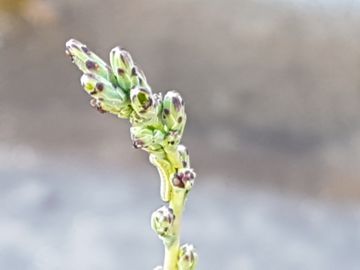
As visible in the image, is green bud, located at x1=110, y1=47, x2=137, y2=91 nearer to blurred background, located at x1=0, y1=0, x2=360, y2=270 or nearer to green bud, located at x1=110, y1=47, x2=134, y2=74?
green bud, located at x1=110, y1=47, x2=134, y2=74

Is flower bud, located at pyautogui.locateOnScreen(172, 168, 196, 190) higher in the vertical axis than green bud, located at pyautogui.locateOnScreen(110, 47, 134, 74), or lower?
lower

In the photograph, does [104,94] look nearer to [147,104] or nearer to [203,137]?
[147,104]

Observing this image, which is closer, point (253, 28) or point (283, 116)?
point (283, 116)

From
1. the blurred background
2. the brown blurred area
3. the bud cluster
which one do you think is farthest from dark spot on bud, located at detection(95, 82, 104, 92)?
the brown blurred area

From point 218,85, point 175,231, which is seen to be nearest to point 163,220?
point 175,231

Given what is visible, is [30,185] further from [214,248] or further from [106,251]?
[214,248]

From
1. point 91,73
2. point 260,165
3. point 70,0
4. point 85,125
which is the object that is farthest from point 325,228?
point 91,73
